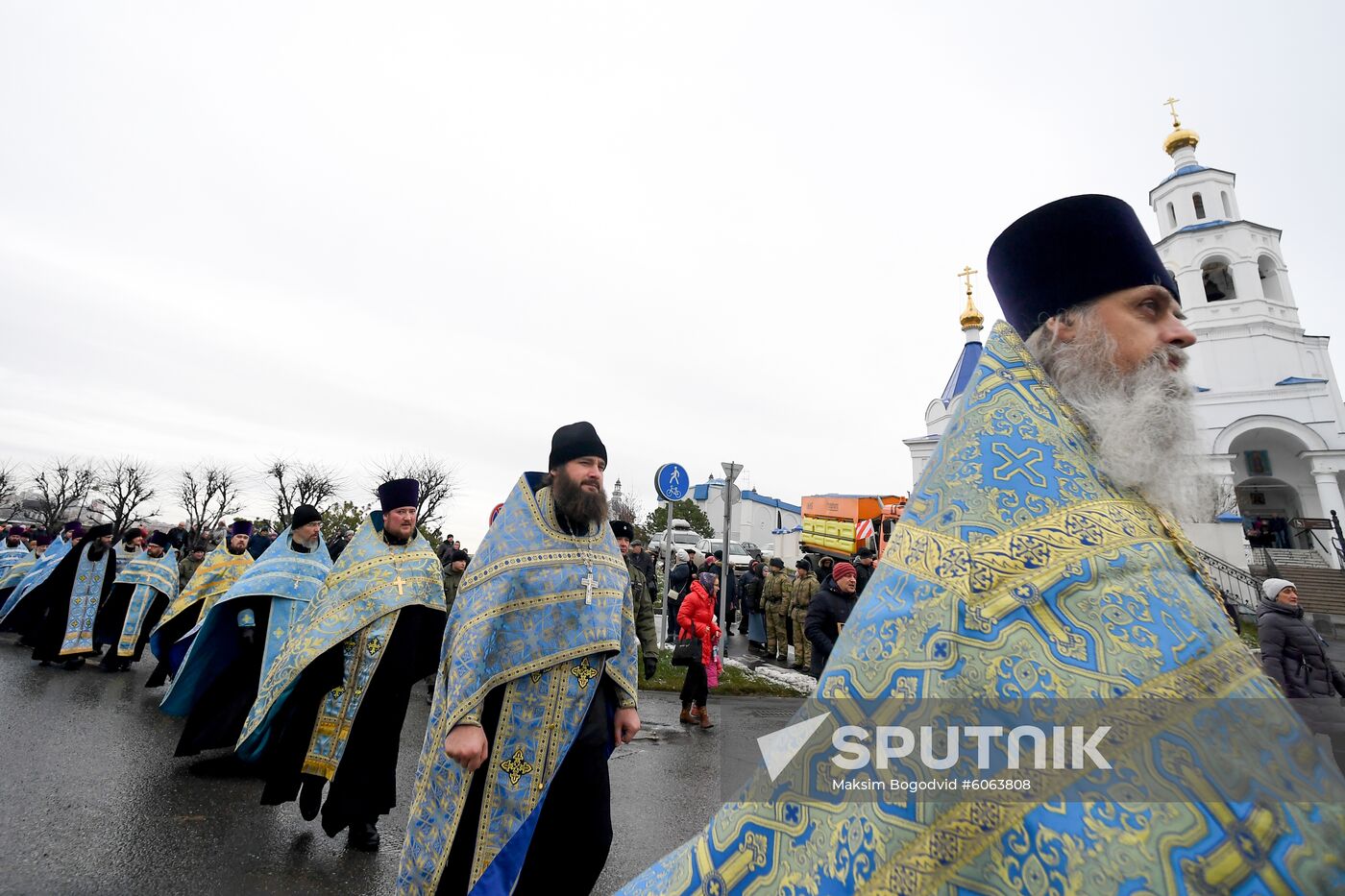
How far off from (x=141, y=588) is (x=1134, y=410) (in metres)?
13.3

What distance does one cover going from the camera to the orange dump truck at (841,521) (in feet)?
72.1

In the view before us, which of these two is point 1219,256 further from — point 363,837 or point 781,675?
point 363,837

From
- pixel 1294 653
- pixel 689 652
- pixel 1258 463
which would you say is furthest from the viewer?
pixel 1258 463

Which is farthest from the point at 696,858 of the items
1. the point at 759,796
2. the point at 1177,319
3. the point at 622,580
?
the point at 622,580

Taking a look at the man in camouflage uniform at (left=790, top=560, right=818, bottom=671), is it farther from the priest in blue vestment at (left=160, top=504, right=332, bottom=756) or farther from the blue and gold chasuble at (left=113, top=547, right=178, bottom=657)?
the blue and gold chasuble at (left=113, top=547, right=178, bottom=657)

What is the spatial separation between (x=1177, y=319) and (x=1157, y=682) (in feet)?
3.21

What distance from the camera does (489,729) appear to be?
9.66 feet

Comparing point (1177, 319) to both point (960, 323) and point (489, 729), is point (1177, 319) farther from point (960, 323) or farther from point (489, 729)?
point (960, 323)

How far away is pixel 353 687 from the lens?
4.55 metres

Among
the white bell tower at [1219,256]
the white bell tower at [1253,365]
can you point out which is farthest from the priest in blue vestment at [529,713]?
the white bell tower at [1219,256]

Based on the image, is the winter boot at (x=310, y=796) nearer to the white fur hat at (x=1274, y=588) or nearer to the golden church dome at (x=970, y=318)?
the white fur hat at (x=1274, y=588)

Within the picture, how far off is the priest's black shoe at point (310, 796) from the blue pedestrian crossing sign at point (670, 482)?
23.8ft

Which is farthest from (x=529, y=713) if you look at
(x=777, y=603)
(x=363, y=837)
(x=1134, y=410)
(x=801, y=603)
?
(x=777, y=603)

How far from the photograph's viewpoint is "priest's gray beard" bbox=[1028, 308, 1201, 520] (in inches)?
48.0
